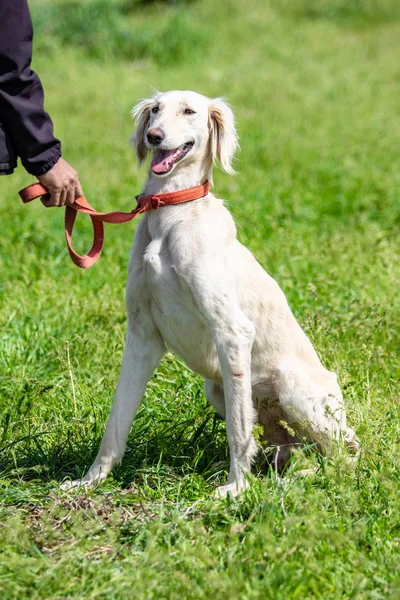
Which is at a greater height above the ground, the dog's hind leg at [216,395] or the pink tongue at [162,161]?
the pink tongue at [162,161]

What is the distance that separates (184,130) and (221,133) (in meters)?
0.19

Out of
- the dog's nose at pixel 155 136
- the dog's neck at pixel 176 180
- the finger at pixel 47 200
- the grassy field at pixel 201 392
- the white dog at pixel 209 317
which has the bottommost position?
the grassy field at pixel 201 392

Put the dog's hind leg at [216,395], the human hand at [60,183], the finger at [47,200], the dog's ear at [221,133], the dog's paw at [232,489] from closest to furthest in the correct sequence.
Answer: the dog's paw at [232,489]
the human hand at [60,183]
the finger at [47,200]
the dog's ear at [221,133]
the dog's hind leg at [216,395]

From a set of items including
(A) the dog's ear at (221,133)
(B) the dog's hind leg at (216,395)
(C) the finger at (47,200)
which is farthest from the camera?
(B) the dog's hind leg at (216,395)

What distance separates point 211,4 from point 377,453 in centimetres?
1472

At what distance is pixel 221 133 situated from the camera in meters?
3.46

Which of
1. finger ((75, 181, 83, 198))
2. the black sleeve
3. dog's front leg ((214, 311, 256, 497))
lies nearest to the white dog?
dog's front leg ((214, 311, 256, 497))

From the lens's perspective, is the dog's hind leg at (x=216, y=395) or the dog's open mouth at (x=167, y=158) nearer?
the dog's open mouth at (x=167, y=158)

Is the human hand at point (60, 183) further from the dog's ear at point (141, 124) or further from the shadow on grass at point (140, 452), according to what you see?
the shadow on grass at point (140, 452)

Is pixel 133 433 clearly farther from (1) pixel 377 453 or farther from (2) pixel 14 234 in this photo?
(2) pixel 14 234

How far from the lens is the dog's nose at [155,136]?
324 centimetres

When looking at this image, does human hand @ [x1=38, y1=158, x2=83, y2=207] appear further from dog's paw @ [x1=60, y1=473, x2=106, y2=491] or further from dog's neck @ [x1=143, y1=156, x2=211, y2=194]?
dog's paw @ [x1=60, y1=473, x2=106, y2=491]

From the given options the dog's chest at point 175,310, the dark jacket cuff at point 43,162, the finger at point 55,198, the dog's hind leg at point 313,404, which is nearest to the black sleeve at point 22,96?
the dark jacket cuff at point 43,162

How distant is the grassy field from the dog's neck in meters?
0.97
